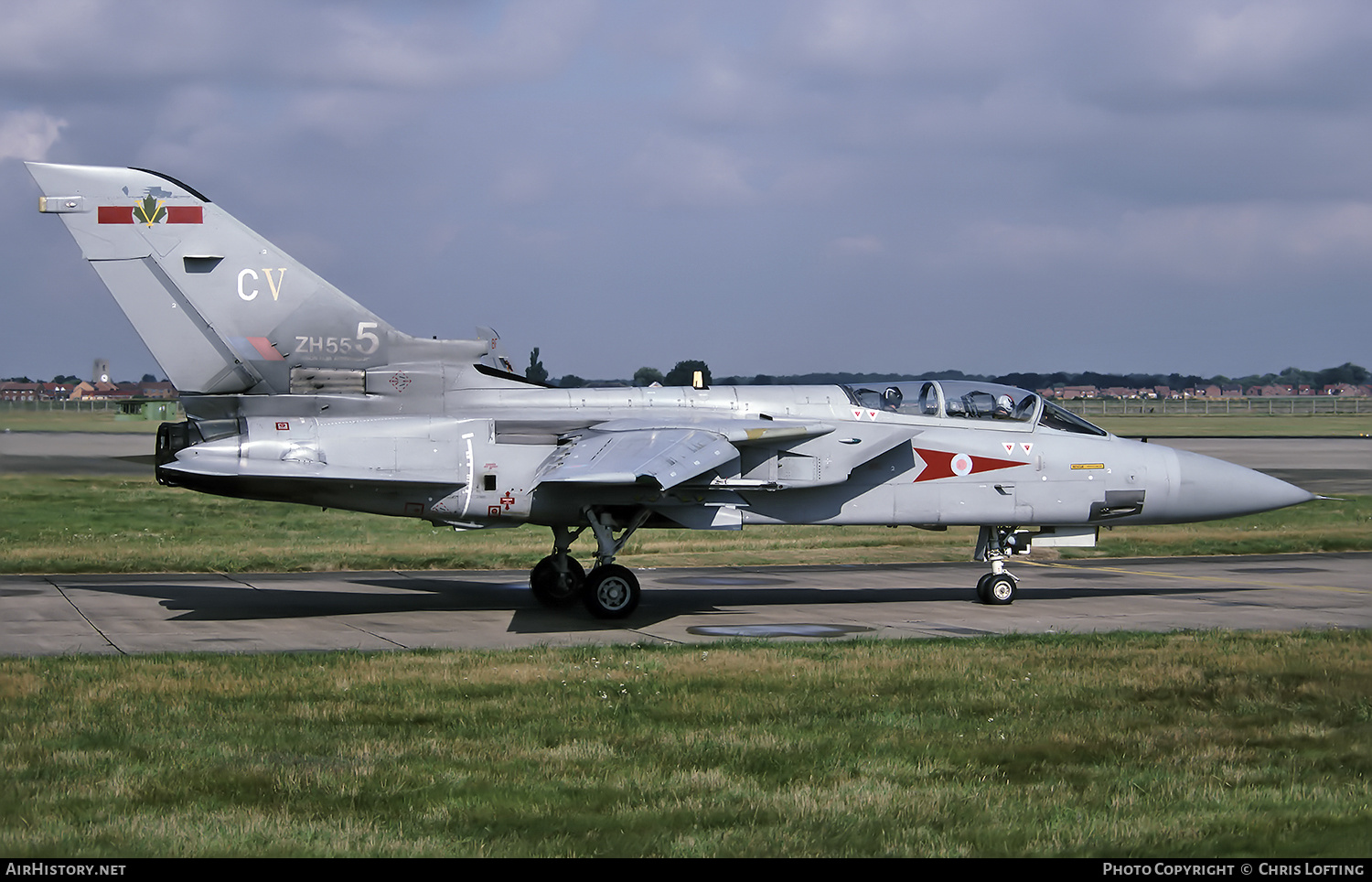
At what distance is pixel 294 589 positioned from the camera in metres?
19.2

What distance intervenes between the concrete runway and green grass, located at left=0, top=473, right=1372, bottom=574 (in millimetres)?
1391

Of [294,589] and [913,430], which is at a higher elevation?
[913,430]

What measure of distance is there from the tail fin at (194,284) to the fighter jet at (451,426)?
0.02 meters

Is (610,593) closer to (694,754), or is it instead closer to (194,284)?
(194,284)

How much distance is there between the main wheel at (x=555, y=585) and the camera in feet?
58.4

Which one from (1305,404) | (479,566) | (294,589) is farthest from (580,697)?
(1305,404)

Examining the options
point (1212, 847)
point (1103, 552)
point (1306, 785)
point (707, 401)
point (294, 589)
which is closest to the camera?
point (1212, 847)

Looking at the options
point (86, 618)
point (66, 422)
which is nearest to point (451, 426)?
point (86, 618)

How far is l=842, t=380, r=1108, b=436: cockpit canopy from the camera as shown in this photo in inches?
691

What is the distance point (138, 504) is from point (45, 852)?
27878 mm

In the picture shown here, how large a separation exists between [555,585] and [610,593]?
6.04ft

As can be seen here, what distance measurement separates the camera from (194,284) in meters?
16.1

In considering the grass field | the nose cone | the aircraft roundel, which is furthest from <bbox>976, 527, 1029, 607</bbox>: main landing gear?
the grass field

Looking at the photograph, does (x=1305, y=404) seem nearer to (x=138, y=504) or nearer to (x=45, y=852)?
(x=138, y=504)
